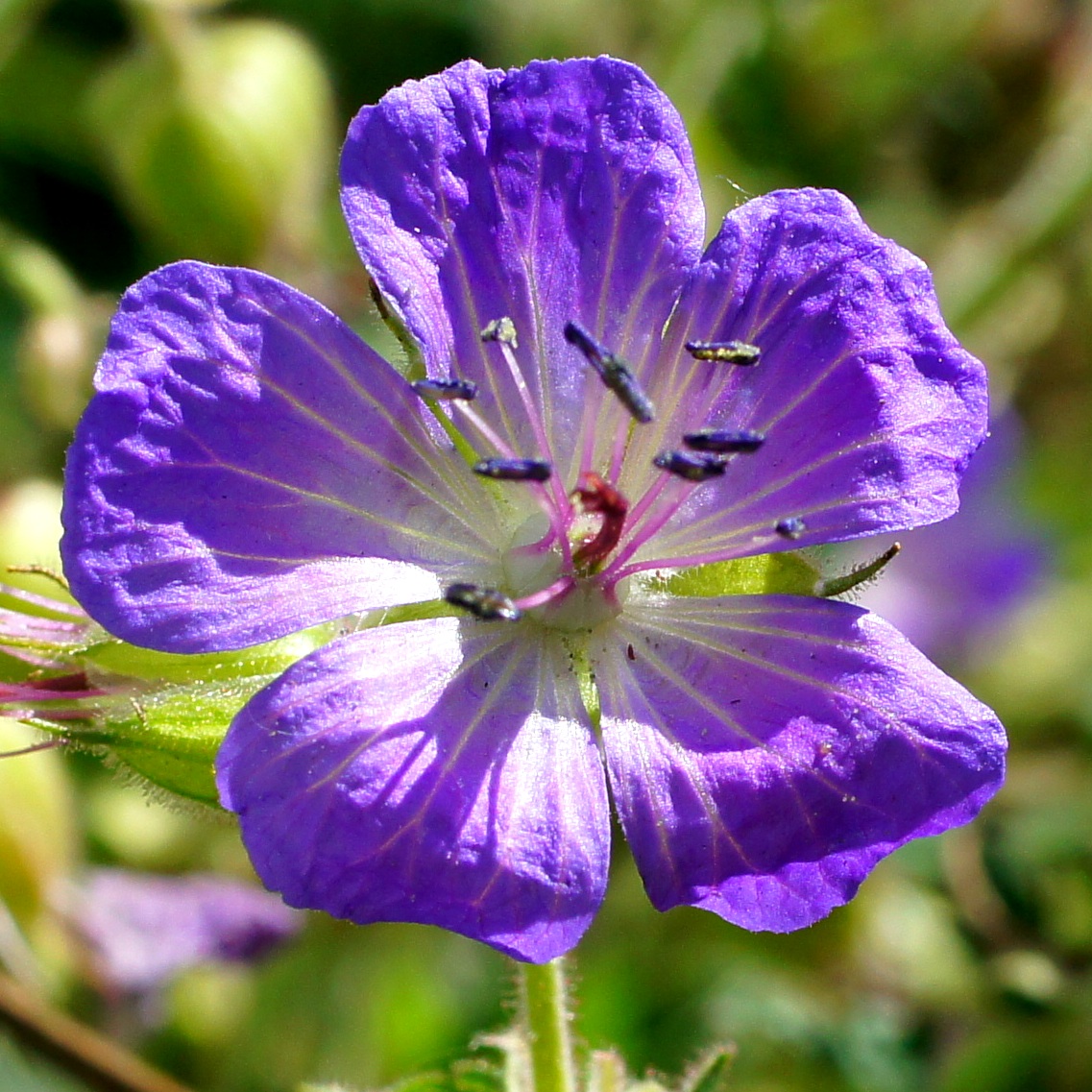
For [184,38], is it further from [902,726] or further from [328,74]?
[902,726]

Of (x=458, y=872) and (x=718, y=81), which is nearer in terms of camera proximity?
(x=458, y=872)

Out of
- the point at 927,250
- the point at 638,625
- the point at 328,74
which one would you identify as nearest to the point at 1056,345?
the point at 927,250

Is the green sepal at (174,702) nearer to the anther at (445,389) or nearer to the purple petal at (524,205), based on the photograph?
the anther at (445,389)

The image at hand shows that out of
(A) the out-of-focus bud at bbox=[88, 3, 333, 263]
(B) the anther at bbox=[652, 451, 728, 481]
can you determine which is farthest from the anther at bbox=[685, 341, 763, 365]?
(A) the out-of-focus bud at bbox=[88, 3, 333, 263]

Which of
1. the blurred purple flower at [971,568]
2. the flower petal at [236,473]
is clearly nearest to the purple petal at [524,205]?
the flower petal at [236,473]

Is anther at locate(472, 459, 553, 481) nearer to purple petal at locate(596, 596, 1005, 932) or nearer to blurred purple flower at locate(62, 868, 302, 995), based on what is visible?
purple petal at locate(596, 596, 1005, 932)

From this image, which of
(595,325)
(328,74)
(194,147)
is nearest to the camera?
(595,325)
